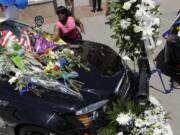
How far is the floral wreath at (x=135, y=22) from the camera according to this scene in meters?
6.20

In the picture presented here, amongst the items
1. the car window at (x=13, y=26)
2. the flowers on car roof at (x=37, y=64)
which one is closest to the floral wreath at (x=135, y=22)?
the flowers on car roof at (x=37, y=64)

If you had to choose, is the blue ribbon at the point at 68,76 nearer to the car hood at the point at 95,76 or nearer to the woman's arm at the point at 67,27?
the car hood at the point at 95,76

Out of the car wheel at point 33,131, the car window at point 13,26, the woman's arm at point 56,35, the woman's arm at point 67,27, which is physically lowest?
the car wheel at point 33,131

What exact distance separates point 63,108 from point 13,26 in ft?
7.71

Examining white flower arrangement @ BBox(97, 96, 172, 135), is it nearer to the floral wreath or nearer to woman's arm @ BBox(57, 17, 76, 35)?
the floral wreath

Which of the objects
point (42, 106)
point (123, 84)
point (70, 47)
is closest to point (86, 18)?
point (70, 47)

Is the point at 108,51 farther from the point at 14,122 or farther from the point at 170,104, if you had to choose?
the point at 14,122

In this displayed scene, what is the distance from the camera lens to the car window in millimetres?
7355

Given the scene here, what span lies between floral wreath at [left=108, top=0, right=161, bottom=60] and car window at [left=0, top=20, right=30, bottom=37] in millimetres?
1695

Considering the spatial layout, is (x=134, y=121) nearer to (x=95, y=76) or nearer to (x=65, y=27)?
(x=95, y=76)

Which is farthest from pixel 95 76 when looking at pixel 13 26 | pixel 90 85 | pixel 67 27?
pixel 13 26

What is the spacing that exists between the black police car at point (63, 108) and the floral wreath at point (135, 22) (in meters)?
0.59

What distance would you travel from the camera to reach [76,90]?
6070 millimetres

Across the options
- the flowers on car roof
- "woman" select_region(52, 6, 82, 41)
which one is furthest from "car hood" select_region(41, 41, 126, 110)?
"woman" select_region(52, 6, 82, 41)
